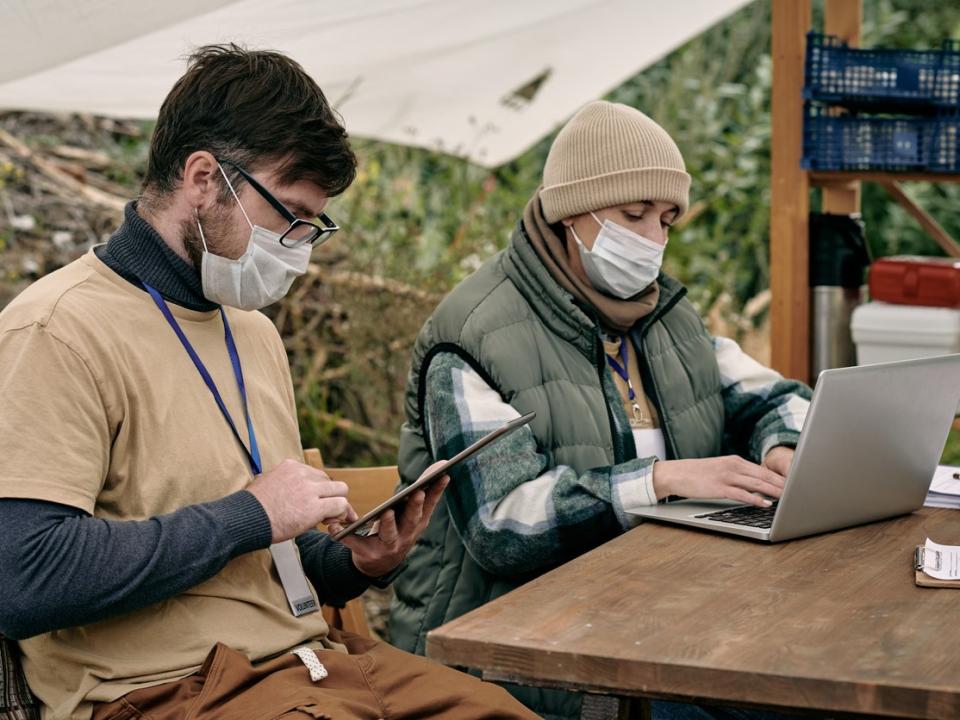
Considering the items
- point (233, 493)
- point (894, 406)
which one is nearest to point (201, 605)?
point (233, 493)

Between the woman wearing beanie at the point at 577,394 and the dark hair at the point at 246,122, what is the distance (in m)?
0.61

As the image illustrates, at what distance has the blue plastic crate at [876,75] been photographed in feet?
13.7

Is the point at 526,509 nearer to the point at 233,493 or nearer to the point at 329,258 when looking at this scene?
the point at 233,493

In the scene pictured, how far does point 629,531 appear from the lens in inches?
90.6

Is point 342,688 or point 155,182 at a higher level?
point 155,182

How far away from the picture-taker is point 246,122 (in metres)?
2.01

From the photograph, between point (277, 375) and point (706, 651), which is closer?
point (706, 651)

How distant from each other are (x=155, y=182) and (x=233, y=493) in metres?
0.55

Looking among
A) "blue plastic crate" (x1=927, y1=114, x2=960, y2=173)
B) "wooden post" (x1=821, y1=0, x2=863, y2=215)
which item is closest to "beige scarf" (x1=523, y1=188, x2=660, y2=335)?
"blue plastic crate" (x1=927, y1=114, x2=960, y2=173)

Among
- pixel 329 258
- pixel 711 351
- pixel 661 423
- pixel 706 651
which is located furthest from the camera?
pixel 329 258

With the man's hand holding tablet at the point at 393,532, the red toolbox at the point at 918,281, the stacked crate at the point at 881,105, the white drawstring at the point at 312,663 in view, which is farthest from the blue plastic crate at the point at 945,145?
the white drawstring at the point at 312,663

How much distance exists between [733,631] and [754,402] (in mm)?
1293

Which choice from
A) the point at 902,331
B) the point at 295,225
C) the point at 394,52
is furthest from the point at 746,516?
the point at 394,52

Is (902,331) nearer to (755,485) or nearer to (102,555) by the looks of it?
(755,485)
